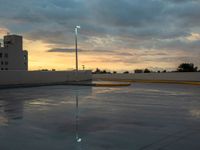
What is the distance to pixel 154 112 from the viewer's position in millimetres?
13594

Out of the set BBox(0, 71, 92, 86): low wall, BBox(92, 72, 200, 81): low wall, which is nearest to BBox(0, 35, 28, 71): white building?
BBox(92, 72, 200, 81): low wall

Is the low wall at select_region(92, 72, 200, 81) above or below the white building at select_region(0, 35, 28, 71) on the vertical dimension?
below

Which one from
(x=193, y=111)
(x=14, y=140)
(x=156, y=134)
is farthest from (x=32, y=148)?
(x=193, y=111)

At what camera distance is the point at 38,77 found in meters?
44.3

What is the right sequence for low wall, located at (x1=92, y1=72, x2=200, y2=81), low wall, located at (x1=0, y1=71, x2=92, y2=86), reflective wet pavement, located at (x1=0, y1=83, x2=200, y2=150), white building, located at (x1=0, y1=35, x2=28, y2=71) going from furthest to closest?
1. white building, located at (x1=0, y1=35, x2=28, y2=71)
2. low wall, located at (x1=92, y1=72, x2=200, y2=81)
3. low wall, located at (x1=0, y1=71, x2=92, y2=86)
4. reflective wet pavement, located at (x1=0, y1=83, x2=200, y2=150)

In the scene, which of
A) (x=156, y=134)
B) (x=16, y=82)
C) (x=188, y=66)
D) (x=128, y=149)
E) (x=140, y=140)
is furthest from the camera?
(x=188, y=66)

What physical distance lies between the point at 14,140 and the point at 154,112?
664cm

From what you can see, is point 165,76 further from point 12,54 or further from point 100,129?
point 12,54

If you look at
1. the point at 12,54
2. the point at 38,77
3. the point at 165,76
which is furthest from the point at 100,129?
the point at 12,54

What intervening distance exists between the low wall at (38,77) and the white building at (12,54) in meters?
79.5

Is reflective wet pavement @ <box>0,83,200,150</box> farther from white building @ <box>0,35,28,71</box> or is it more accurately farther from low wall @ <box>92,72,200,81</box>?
white building @ <box>0,35,28,71</box>

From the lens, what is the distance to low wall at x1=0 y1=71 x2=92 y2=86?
39.9 metres

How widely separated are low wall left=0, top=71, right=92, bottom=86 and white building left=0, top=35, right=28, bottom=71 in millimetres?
79544

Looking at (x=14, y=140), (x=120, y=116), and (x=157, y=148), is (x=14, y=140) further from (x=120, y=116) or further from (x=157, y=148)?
(x=120, y=116)
